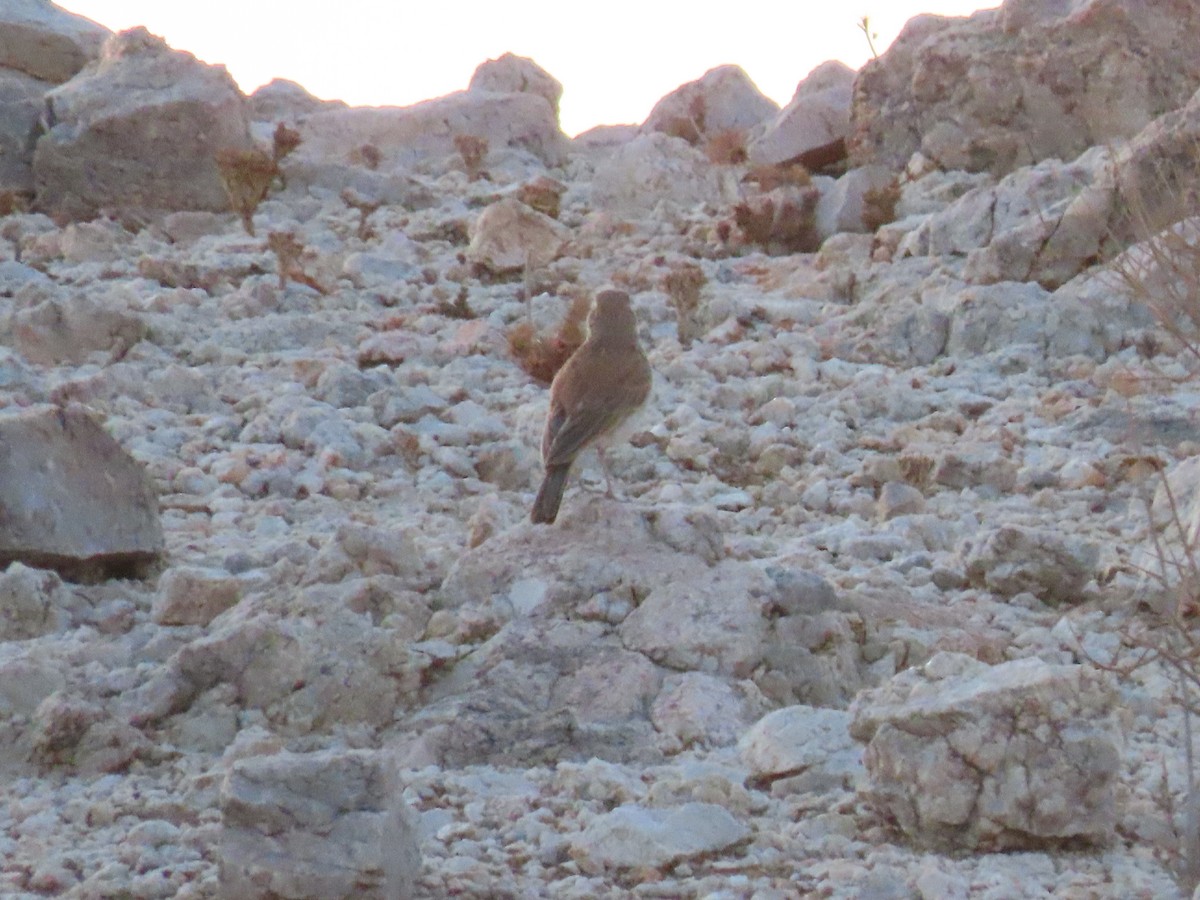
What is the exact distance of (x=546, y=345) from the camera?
9648 mm

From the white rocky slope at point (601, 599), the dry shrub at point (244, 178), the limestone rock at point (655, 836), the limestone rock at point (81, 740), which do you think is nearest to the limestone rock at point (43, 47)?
the dry shrub at point (244, 178)

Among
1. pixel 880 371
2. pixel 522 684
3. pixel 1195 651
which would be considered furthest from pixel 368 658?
pixel 880 371

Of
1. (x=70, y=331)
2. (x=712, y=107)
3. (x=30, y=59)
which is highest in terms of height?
(x=30, y=59)

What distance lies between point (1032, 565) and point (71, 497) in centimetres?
350

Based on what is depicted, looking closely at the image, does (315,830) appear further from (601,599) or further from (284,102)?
(284,102)

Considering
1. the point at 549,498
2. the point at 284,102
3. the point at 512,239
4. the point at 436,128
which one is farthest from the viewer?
the point at 284,102

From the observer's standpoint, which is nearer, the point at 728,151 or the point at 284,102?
the point at 728,151

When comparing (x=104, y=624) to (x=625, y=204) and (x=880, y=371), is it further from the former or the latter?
(x=625, y=204)

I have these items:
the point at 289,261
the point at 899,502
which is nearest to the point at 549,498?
the point at 899,502

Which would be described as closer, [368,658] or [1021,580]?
[368,658]

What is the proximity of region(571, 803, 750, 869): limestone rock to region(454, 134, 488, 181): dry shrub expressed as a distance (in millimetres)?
11117

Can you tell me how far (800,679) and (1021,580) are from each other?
1.30m

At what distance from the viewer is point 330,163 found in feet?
46.6

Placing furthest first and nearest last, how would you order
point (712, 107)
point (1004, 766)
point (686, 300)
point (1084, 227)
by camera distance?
point (712, 107) → point (686, 300) → point (1084, 227) → point (1004, 766)
